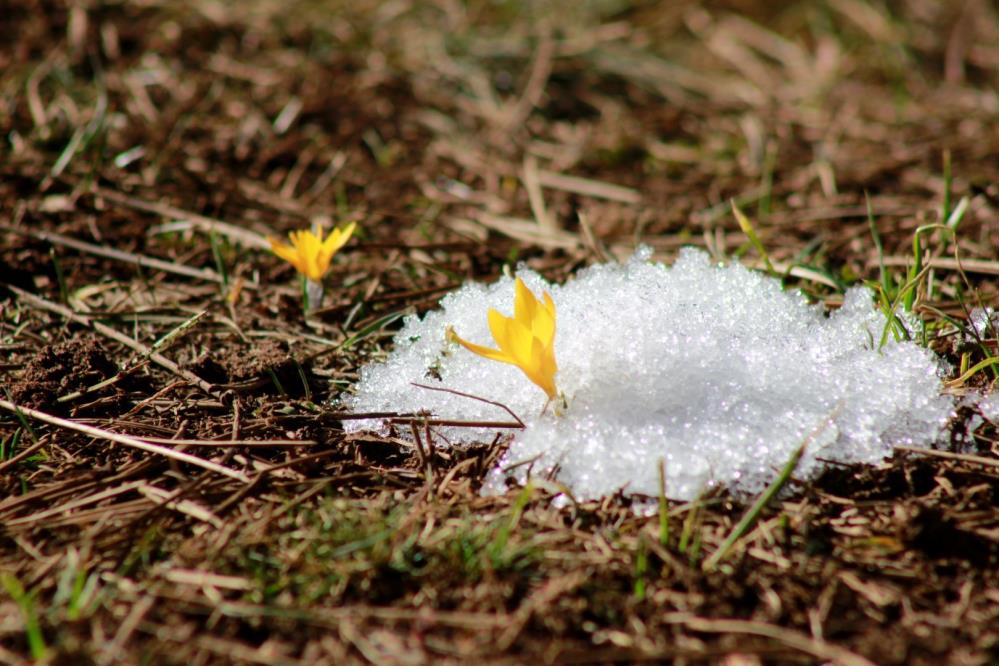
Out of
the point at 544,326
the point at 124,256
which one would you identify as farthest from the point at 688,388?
the point at 124,256

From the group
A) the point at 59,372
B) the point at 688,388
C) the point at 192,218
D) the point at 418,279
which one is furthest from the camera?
the point at 192,218

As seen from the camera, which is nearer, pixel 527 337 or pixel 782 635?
pixel 782 635

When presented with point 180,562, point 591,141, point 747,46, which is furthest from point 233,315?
point 747,46

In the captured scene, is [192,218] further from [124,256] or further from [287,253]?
[287,253]

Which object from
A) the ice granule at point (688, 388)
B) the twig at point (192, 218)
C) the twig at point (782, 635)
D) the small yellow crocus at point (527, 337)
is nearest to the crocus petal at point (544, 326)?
the small yellow crocus at point (527, 337)

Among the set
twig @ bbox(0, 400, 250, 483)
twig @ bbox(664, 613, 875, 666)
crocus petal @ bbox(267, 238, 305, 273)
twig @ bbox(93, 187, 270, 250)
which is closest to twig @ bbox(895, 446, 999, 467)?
twig @ bbox(664, 613, 875, 666)

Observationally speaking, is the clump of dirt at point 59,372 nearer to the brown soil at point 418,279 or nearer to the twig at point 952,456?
the brown soil at point 418,279
